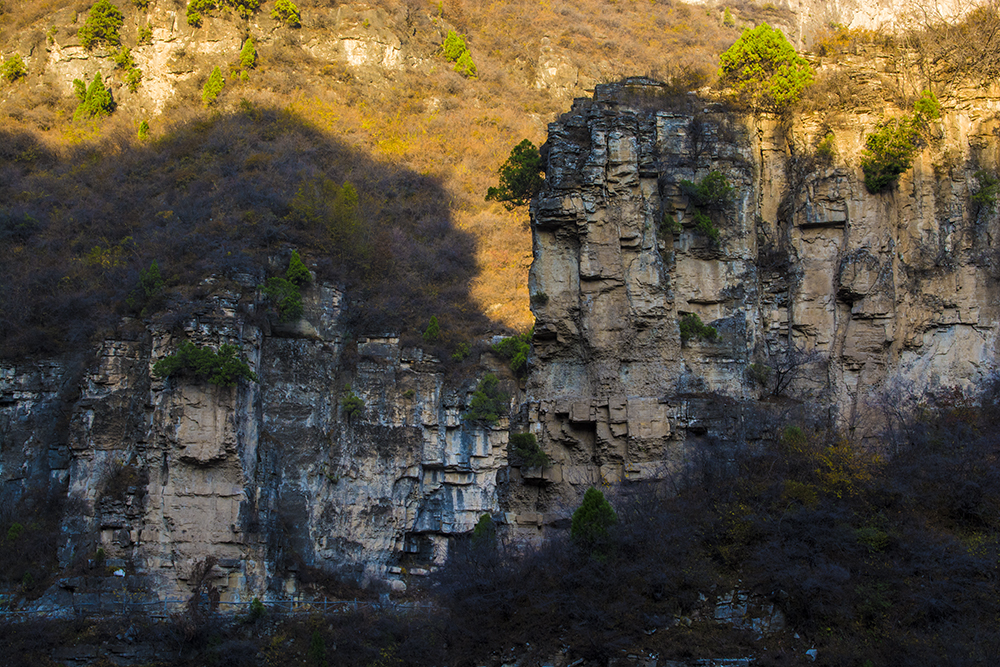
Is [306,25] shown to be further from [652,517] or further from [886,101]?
[652,517]

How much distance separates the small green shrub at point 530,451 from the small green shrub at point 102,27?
2418 inches

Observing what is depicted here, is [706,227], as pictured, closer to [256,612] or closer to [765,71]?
[765,71]

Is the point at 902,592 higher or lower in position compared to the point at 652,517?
lower

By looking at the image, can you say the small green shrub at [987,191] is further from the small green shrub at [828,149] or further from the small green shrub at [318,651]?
the small green shrub at [318,651]

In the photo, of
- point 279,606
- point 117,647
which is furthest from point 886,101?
point 117,647

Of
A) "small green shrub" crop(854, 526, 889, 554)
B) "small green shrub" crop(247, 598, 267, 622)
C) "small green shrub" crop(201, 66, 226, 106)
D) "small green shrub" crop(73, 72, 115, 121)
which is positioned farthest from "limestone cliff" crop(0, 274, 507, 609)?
"small green shrub" crop(73, 72, 115, 121)

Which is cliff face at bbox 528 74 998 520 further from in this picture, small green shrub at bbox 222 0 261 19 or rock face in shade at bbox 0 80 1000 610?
small green shrub at bbox 222 0 261 19

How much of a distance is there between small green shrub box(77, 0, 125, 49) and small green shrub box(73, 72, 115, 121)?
3.95 metres

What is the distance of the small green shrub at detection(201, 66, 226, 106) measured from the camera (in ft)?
225

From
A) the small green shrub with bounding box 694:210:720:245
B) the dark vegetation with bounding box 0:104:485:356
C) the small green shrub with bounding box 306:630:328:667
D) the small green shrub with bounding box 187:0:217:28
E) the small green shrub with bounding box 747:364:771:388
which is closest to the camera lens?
the small green shrub with bounding box 747:364:771:388

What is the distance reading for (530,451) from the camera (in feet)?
86.9

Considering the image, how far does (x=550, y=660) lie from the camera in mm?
22109

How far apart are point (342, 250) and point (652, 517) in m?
32.4

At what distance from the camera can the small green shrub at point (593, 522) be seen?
23141 millimetres
